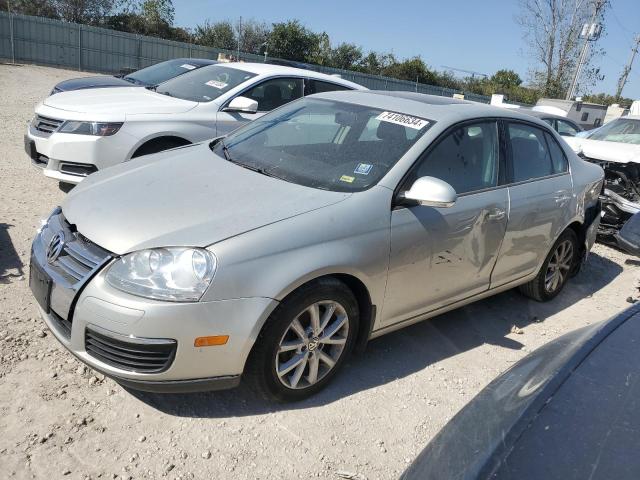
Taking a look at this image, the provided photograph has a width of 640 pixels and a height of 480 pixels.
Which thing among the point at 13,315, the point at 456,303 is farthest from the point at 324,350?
the point at 13,315

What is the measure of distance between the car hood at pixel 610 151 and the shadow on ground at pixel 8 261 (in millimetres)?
7420

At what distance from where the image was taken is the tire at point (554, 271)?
4.74 metres

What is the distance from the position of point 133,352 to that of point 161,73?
7148 mm

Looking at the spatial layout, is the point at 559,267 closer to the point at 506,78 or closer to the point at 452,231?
the point at 452,231

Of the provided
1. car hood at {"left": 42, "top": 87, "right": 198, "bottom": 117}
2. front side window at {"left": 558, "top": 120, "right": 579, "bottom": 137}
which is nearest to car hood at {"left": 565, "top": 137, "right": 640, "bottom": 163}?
front side window at {"left": 558, "top": 120, "right": 579, "bottom": 137}

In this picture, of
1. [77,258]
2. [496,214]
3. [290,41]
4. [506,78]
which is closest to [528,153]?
[496,214]

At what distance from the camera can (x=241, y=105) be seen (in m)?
6.12

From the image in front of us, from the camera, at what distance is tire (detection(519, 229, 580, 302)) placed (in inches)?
187

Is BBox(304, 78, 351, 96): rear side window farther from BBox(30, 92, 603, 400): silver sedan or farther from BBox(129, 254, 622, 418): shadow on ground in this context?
BBox(129, 254, 622, 418): shadow on ground

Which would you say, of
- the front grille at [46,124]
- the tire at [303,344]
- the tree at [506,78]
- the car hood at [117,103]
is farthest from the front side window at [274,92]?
the tree at [506,78]

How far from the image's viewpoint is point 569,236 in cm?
487

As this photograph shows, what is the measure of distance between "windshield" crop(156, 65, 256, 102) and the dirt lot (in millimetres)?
2863

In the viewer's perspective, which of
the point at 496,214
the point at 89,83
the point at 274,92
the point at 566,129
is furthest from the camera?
the point at 566,129

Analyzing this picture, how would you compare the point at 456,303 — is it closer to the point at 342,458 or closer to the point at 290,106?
the point at 342,458
